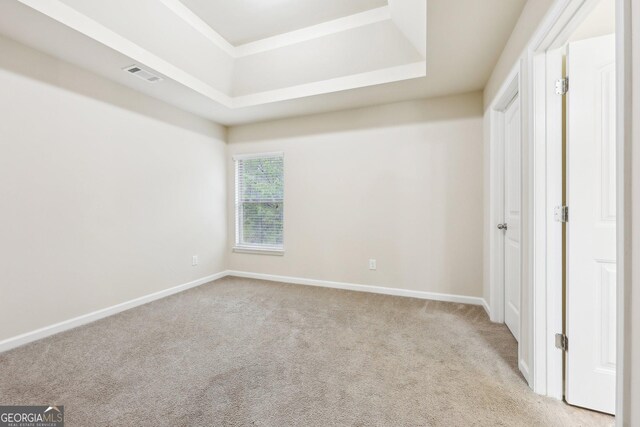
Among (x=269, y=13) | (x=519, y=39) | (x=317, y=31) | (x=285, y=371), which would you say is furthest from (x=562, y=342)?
(x=269, y=13)

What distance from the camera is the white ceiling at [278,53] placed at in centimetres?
193

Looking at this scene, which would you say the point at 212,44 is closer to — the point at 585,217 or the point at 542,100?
the point at 542,100

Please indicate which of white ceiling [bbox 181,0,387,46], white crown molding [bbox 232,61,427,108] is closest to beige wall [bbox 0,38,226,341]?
white crown molding [bbox 232,61,427,108]

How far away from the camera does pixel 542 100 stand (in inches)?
62.1

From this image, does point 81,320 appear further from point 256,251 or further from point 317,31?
point 317,31

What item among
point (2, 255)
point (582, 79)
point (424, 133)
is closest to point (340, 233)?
point (424, 133)

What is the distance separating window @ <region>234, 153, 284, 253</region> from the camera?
416 cm

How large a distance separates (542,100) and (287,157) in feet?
10.1

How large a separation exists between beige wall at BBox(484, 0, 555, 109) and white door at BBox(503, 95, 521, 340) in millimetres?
271

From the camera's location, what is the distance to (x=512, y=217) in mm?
2348

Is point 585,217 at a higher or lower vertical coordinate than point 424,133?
lower

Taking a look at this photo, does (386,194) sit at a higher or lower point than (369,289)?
higher

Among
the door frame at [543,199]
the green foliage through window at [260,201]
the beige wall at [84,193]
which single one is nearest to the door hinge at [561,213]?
the door frame at [543,199]
